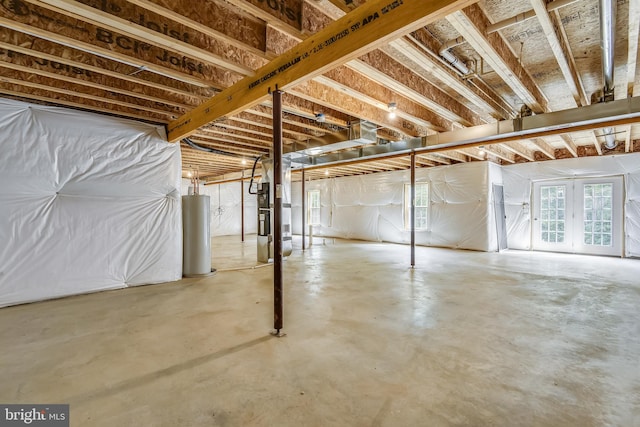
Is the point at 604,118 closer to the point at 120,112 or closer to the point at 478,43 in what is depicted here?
the point at 478,43

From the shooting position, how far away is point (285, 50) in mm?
2416

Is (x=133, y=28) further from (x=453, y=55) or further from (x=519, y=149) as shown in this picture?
(x=519, y=149)

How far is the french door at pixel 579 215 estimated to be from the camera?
5.96 metres

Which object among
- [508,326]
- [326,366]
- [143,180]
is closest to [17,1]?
[143,180]

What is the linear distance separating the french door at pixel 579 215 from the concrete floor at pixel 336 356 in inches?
121

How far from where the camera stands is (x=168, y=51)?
247 cm

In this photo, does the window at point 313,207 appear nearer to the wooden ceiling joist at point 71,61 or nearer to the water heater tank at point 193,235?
the water heater tank at point 193,235

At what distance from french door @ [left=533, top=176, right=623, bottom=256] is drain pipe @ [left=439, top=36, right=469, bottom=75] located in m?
5.57

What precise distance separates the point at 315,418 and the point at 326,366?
0.47m

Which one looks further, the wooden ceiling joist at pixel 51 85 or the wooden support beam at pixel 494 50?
the wooden ceiling joist at pixel 51 85

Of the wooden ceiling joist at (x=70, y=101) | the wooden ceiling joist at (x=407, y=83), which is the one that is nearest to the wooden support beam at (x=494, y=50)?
the wooden ceiling joist at (x=407, y=83)
